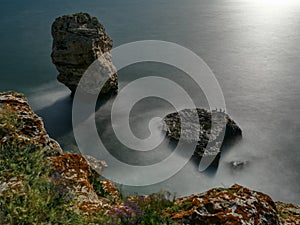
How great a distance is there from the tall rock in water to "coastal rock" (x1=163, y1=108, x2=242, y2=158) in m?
7.10

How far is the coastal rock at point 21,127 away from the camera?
646 centimetres

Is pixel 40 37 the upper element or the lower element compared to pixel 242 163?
lower

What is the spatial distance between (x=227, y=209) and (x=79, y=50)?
2183 centimetres

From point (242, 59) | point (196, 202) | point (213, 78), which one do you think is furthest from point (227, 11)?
point (196, 202)

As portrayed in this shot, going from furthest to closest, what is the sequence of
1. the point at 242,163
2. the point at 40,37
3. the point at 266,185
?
the point at 40,37 → the point at 242,163 → the point at 266,185

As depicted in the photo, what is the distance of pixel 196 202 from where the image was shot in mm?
5348

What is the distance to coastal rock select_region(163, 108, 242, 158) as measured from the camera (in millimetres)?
20016

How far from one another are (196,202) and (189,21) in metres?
56.0

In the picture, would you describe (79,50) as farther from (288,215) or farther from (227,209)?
(227,209)

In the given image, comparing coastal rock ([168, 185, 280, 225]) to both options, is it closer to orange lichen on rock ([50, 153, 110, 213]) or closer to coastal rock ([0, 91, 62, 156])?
orange lichen on rock ([50, 153, 110, 213])

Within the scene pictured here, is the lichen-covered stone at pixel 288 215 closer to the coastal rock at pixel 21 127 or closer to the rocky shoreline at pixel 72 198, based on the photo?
the rocky shoreline at pixel 72 198

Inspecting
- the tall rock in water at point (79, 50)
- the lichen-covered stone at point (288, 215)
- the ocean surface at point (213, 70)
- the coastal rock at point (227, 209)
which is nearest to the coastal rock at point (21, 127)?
the coastal rock at point (227, 209)

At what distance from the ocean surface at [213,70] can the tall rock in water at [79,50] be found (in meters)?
2.18

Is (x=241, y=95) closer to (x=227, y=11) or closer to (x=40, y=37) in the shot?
(x=40, y=37)
